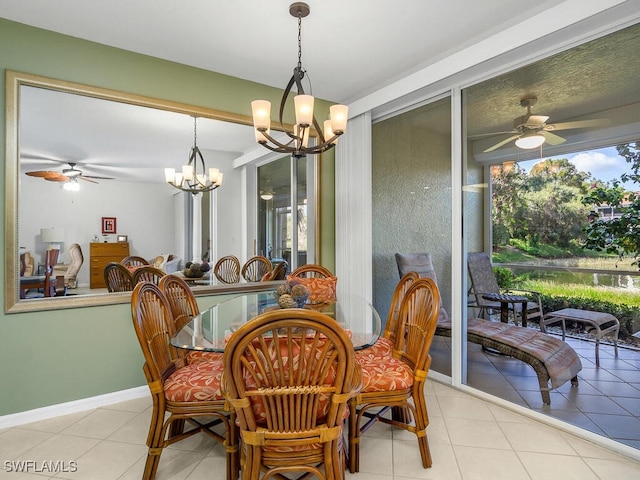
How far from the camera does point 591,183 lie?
214 centimetres

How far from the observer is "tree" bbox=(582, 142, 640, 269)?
6.48 feet

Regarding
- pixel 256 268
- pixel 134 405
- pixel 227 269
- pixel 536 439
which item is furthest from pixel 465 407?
pixel 134 405

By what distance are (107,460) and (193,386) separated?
2.57ft

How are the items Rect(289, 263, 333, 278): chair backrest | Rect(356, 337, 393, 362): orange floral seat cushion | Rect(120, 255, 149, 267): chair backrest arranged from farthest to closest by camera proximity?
Rect(289, 263, 333, 278): chair backrest
Rect(120, 255, 149, 267): chair backrest
Rect(356, 337, 393, 362): orange floral seat cushion

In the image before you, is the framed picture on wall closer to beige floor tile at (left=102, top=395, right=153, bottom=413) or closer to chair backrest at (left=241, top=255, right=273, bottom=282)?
chair backrest at (left=241, top=255, right=273, bottom=282)

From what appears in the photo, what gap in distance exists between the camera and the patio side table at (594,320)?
81.6 inches

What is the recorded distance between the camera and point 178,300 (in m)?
2.24

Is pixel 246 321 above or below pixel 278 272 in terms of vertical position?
below

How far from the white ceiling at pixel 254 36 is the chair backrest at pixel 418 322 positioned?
1.45 m

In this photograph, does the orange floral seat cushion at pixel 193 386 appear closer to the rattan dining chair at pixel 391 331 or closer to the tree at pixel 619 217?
the rattan dining chair at pixel 391 331

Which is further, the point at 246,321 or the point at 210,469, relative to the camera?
the point at 246,321

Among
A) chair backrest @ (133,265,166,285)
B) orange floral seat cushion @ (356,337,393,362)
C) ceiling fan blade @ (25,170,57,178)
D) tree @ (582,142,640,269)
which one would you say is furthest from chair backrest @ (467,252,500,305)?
ceiling fan blade @ (25,170,57,178)

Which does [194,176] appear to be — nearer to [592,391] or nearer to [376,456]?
[376,456]

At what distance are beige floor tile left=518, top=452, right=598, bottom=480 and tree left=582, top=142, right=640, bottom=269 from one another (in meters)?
1.12
